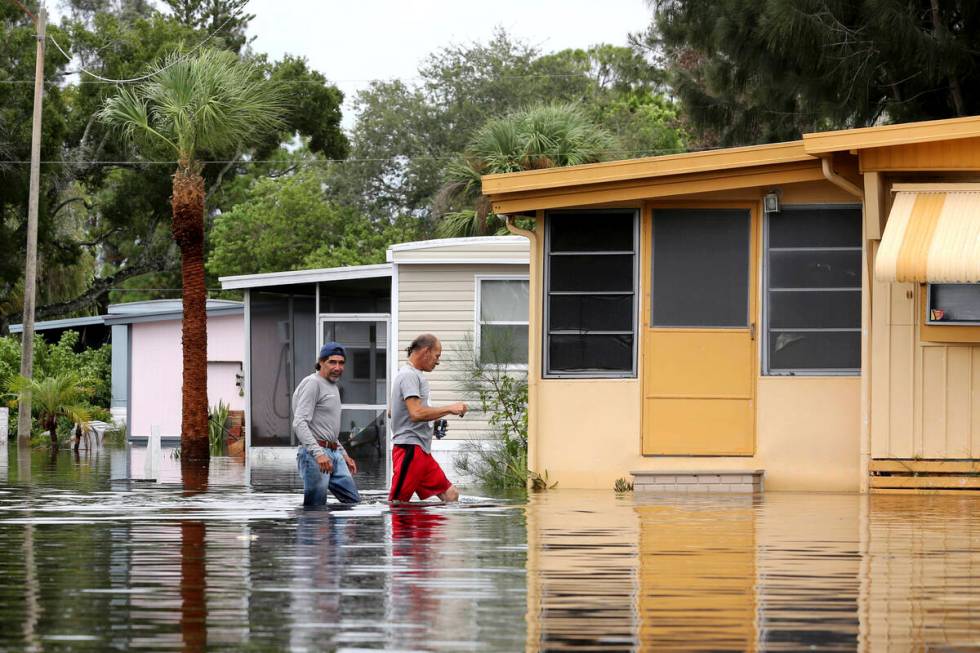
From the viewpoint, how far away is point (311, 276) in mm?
27688

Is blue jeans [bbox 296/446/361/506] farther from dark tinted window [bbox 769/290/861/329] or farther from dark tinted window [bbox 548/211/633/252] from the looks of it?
dark tinted window [bbox 769/290/861/329]

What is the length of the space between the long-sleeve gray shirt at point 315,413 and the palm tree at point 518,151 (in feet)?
63.9

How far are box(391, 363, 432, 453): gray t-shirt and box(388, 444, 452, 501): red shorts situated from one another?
101 mm

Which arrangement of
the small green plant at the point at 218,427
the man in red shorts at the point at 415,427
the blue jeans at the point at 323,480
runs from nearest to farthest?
the man in red shorts at the point at 415,427, the blue jeans at the point at 323,480, the small green plant at the point at 218,427

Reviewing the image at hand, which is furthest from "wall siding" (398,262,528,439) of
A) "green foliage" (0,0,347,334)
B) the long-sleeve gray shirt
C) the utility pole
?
"green foliage" (0,0,347,334)

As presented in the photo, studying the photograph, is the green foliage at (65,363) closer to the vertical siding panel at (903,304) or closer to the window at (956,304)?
the vertical siding panel at (903,304)

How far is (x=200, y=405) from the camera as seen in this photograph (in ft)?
101

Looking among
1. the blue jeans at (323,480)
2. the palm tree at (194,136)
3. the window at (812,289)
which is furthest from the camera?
the palm tree at (194,136)

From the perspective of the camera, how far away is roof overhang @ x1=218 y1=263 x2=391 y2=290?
88.0ft

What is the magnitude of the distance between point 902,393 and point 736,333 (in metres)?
1.65

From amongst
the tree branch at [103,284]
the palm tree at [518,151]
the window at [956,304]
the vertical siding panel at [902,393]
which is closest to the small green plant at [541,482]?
the vertical siding panel at [902,393]

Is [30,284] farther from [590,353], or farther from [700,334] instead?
[700,334]

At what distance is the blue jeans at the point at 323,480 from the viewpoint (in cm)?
1406

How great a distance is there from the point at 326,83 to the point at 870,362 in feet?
118
